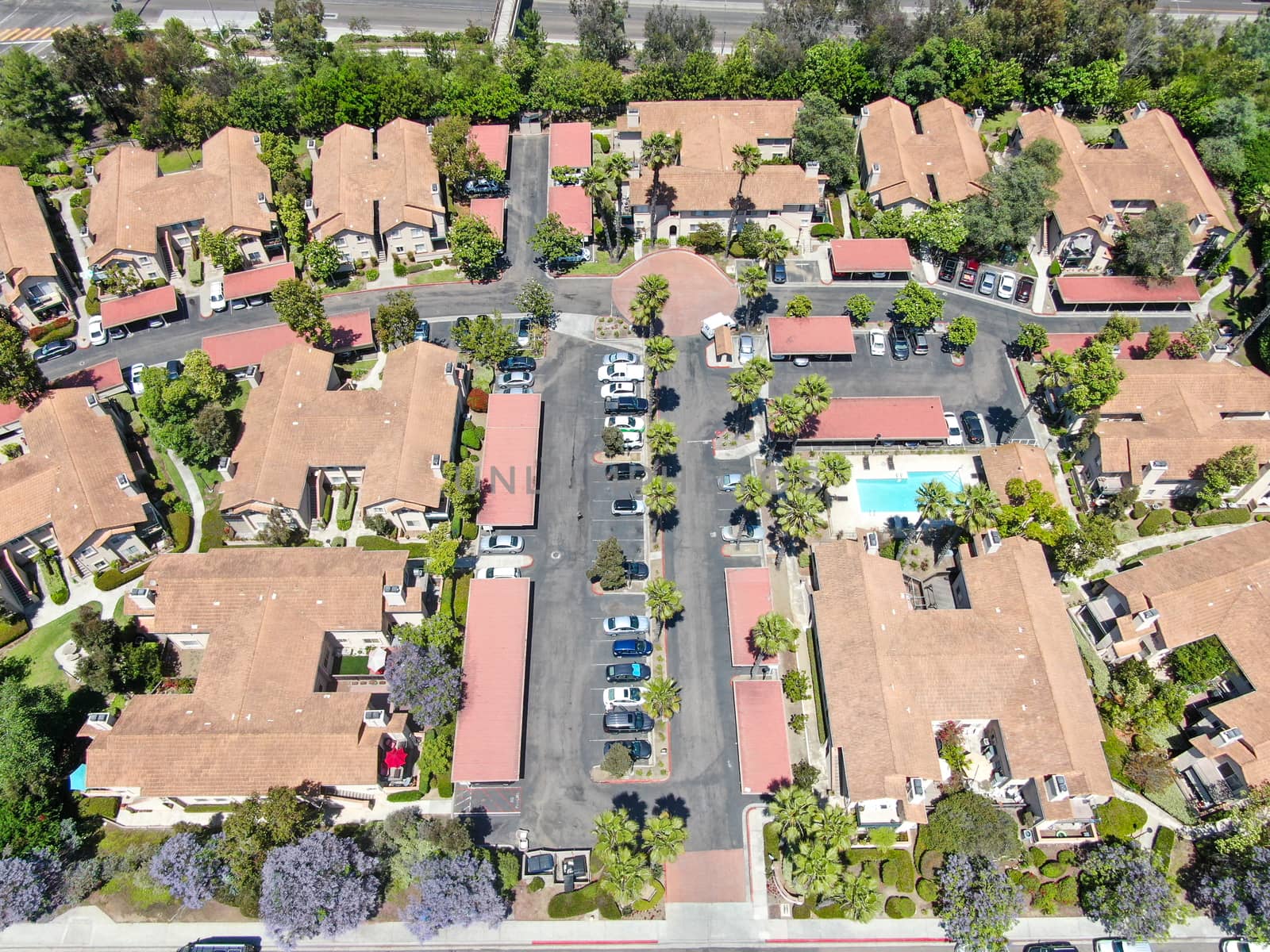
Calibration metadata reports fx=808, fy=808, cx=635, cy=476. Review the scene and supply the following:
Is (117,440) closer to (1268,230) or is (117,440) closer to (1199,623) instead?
(1199,623)

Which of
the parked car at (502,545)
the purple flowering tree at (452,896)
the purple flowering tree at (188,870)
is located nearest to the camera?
the purple flowering tree at (452,896)

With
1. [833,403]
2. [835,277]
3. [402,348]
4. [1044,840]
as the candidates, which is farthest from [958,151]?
[1044,840]

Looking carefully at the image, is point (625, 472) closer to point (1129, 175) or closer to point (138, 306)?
point (138, 306)

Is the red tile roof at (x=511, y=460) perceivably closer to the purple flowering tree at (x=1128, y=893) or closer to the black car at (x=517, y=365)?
the black car at (x=517, y=365)

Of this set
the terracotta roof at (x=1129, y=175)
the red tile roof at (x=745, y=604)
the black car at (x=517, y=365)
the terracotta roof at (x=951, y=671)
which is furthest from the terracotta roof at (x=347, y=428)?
the terracotta roof at (x=1129, y=175)

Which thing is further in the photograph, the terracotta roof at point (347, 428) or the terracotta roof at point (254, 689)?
the terracotta roof at point (347, 428)

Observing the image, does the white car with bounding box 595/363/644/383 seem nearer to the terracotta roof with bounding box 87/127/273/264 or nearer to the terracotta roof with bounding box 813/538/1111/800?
the terracotta roof with bounding box 813/538/1111/800

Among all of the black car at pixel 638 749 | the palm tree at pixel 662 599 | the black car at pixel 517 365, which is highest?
the black car at pixel 517 365
